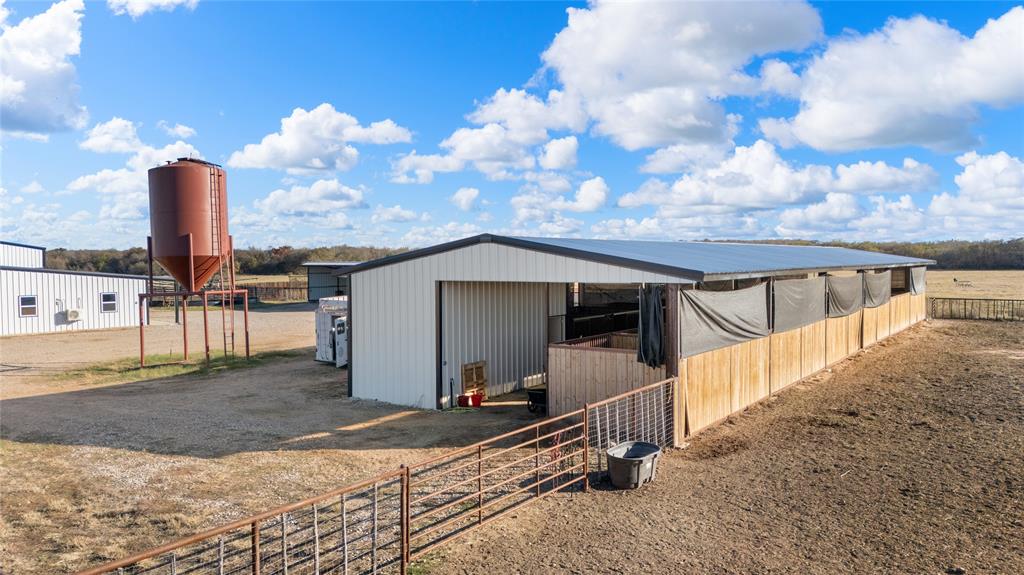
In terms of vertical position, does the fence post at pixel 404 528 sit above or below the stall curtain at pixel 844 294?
below

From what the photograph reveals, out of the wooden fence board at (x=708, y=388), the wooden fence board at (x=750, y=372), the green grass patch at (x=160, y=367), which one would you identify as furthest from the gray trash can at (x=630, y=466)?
the green grass patch at (x=160, y=367)

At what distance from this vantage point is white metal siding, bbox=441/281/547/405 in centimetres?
1396

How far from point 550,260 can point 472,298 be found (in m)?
2.97

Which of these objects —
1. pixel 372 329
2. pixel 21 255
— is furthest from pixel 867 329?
pixel 21 255

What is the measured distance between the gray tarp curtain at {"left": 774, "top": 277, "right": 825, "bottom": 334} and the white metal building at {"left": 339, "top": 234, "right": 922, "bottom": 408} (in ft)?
1.21

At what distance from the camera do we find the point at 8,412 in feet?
46.2

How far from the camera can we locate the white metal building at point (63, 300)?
28062 millimetres

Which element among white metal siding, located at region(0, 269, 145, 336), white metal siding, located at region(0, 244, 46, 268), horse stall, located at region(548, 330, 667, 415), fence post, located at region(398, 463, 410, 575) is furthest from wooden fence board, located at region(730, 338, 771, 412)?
white metal siding, located at region(0, 244, 46, 268)

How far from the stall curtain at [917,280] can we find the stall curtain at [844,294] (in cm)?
815

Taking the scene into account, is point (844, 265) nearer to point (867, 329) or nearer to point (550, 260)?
point (867, 329)

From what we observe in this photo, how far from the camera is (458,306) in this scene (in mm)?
14148

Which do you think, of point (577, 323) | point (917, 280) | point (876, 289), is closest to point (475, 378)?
point (577, 323)

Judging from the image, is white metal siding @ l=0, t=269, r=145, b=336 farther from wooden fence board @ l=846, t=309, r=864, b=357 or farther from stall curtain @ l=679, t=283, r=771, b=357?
Answer: wooden fence board @ l=846, t=309, r=864, b=357

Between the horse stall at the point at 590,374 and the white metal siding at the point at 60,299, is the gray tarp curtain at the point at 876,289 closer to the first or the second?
the horse stall at the point at 590,374
